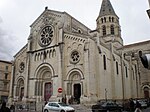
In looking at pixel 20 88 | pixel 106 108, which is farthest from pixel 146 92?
pixel 20 88

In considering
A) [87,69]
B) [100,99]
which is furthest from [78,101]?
[87,69]

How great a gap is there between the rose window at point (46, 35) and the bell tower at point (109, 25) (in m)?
17.0

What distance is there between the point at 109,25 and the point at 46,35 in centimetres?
1916

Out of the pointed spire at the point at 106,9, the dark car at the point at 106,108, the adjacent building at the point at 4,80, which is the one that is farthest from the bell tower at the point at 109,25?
the adjacent building at the point at 4,80

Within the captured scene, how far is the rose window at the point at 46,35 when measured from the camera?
33.2 meters

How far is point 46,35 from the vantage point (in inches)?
1344

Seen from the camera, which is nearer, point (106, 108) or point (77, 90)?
point (106, 108)

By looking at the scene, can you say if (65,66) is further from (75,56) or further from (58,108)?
(58,108)

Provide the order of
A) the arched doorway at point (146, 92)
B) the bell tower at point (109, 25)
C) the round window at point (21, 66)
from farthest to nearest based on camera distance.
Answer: the bell tower at point (109, 25) → the arched doorway at point (146, 92) → the round window at point (21, 66)

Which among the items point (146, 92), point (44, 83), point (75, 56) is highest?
point (75, 56)

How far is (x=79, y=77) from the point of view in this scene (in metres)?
28.2

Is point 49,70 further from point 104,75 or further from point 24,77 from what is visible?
point 104,75

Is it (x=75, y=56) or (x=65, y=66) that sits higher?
(x=75, y=56)

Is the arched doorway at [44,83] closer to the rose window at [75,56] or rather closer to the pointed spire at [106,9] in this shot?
the rose window at [75,56]
